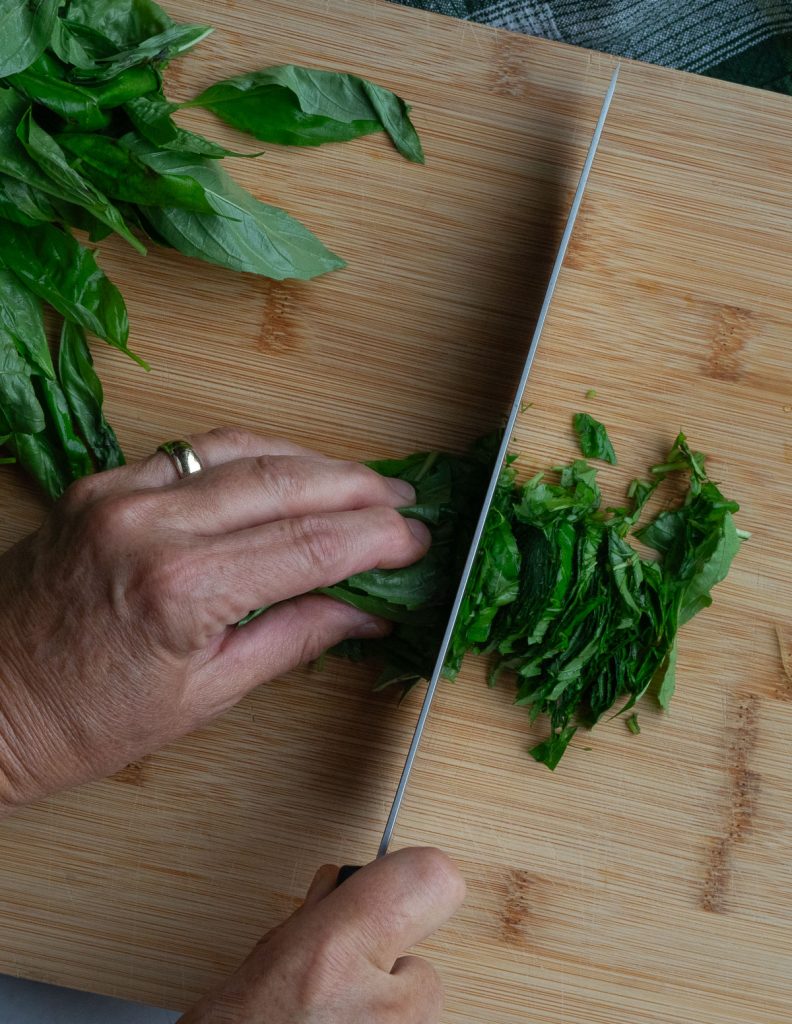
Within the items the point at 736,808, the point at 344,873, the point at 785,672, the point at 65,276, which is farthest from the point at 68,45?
the point at 736,808

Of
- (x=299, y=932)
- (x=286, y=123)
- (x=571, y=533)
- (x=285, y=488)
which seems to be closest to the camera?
(x=299, y=932)

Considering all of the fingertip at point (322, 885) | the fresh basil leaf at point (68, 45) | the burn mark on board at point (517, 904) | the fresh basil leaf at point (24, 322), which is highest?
the fresh basil leaf at point (68, 45)

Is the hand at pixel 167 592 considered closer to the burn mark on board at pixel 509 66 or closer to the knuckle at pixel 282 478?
the knuckle at pixel 282 478

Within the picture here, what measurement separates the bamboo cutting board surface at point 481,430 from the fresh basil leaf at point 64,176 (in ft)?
0.62

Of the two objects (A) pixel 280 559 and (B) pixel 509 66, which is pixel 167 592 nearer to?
(A) pixel 280 559

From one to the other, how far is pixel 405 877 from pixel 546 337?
108cm

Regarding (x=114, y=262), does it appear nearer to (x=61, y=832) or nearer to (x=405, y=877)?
(x=61, y=832)

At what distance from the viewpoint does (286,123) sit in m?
1.92

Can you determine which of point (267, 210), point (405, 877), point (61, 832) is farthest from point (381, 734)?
point (267, 210)

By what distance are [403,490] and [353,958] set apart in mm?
803

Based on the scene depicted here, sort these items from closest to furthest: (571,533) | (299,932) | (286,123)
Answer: (299,932), (571,533), (286,123)

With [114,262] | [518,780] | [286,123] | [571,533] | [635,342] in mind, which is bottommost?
[518,780]

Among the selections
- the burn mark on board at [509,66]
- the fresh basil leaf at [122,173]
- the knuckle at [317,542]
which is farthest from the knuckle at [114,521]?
the burn mark on board at [509,66]

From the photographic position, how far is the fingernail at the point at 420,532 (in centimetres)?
171
